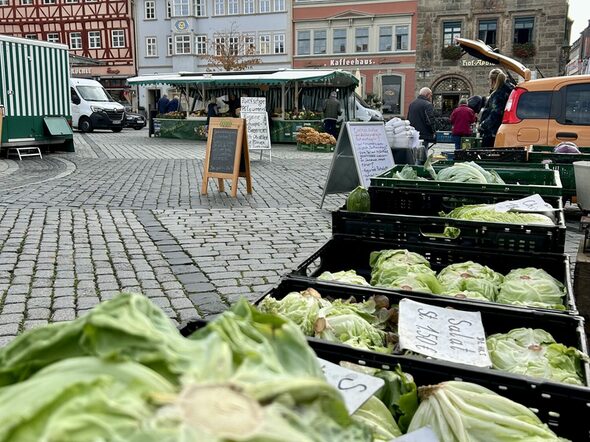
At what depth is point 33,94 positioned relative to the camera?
15.2 m

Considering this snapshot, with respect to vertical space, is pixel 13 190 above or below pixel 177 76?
below

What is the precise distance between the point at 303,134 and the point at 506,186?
53.7 feet

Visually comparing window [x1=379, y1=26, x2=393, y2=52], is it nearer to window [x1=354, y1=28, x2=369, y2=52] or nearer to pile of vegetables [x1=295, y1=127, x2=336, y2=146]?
window [x1=354, y1=28, x2=369, y2=52]

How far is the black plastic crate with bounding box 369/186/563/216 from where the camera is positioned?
4086 mm

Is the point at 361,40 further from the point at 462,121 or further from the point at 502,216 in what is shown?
the point at 502,216

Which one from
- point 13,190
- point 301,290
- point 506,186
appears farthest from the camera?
point 13,190

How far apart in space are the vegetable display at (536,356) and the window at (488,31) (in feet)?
144

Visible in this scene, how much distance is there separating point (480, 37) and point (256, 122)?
32294mm

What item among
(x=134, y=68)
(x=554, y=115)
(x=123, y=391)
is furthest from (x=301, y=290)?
(x=134, y=68)

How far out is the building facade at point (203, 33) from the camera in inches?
1900

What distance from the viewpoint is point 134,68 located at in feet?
170


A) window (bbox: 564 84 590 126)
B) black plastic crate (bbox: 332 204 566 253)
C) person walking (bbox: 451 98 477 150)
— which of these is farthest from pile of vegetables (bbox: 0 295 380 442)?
person walking (bbox: 451 98 477 150)

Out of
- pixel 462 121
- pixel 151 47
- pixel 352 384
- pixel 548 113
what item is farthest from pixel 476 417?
pixel 151 47

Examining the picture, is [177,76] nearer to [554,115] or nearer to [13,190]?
[13,190]
